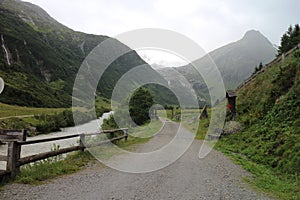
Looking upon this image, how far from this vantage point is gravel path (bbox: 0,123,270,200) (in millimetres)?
6305

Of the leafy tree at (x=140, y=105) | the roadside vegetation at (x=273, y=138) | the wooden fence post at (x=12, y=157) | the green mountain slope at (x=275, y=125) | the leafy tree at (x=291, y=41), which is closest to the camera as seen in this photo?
the wooden fence post at (x=12, y=157)

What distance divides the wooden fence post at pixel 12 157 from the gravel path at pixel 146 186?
0.51 m

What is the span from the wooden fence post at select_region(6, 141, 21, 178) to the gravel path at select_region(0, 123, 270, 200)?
20.1 inches

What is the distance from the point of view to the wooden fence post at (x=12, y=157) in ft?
22.7

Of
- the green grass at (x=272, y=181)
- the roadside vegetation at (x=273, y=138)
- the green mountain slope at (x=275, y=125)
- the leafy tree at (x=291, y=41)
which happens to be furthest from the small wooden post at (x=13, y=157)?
the leafy tree at (x=291, y=41)

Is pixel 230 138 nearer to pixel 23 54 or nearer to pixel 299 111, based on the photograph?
pixel 299 111

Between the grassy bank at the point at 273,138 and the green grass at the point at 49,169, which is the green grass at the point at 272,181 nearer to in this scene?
the grassy bank at the point at 273,138

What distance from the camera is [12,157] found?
6957 mm

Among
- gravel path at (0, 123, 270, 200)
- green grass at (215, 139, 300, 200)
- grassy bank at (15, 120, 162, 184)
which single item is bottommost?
grassy bank at (15, 120, 162, 184)

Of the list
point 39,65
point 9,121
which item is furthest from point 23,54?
point 9,121

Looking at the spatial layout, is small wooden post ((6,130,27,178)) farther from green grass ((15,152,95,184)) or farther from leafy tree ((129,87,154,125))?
leafy tree ((129,87,154,125))

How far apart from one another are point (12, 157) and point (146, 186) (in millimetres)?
3653

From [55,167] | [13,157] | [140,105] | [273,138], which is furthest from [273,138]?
[140,105]

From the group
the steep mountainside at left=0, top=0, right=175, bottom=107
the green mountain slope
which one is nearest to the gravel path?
the green mountain slope
